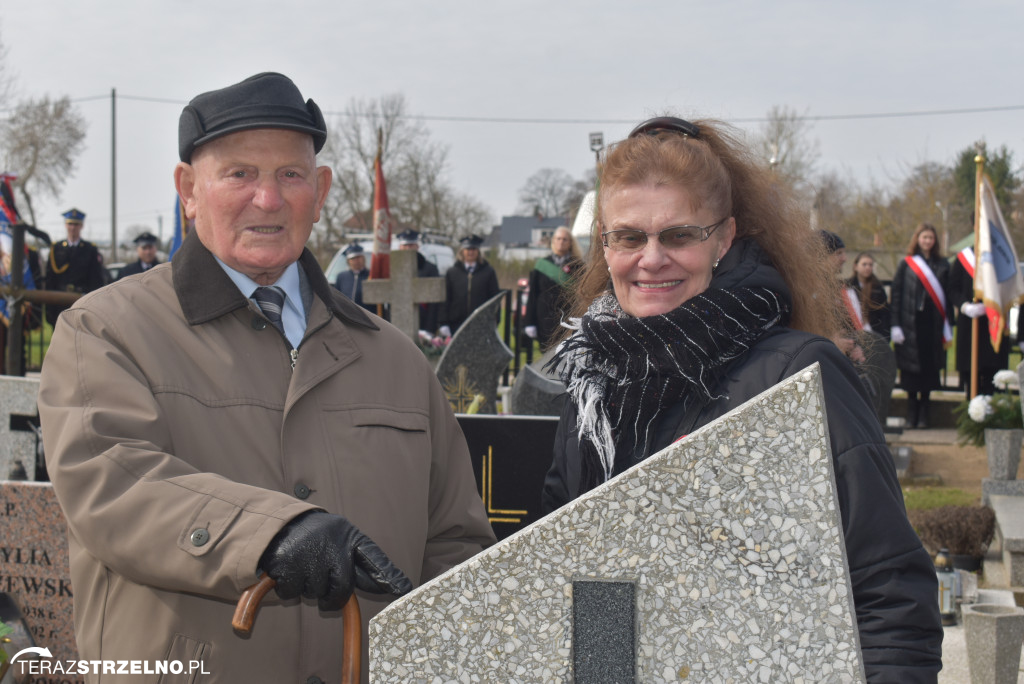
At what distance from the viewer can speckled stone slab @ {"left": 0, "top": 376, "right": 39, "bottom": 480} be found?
188 inches

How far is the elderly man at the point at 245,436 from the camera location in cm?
160

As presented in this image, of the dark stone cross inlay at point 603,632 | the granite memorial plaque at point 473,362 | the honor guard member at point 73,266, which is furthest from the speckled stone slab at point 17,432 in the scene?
the honor guard member at point 73,266

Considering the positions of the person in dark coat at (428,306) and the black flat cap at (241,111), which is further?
the person in dark coat at (428,306)

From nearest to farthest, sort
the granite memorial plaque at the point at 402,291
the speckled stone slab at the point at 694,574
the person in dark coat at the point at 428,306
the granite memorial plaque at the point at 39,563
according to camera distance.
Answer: the speckled stone slab at the point at 694,574 < the granite memorial plaque at the point at 39,563 < the granite memorial plaque at the point at 402,291 < the person in dark coat at the point at 428,306

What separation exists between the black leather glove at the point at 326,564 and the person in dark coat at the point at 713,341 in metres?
0.63

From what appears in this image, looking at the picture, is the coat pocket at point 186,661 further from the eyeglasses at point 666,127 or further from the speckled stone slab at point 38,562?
the speckled stone slab at point 38,562

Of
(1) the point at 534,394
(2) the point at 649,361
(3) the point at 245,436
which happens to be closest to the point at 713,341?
(2) the point at 649,361

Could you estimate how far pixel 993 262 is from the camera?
8648mm

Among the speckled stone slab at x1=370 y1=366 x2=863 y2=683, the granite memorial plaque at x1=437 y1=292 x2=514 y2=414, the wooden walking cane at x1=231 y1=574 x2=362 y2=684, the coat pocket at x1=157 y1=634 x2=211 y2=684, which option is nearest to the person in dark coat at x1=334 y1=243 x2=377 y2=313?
the granite memorial plaque at x1=437 y1=292 x2=514 y2=414

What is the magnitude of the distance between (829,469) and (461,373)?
5.15 meters

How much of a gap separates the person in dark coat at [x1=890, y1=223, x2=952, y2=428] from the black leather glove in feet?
32.5

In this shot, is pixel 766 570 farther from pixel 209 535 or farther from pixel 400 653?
pixel 209 535

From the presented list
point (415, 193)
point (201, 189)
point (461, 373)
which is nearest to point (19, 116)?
point (415, 193)

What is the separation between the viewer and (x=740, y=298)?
6.25 feet
